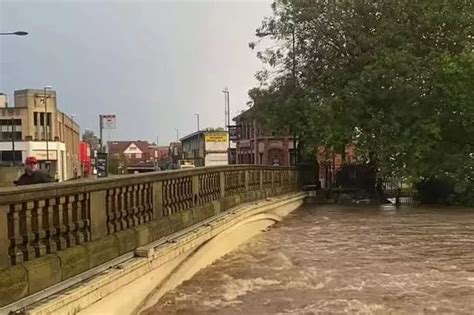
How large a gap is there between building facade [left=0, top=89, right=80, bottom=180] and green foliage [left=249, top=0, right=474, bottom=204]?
50.1 meters

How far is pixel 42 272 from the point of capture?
592cm

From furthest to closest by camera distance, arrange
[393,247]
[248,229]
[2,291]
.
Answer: [248,229] → [393,247] → [2,291]

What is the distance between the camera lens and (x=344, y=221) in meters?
23.1

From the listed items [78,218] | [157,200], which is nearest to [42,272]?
[78,218]

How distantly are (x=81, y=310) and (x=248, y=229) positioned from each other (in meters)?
11.1

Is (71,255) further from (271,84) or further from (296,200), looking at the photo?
(271,84)

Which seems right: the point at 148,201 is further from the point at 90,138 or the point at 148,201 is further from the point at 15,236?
the point at 90,138

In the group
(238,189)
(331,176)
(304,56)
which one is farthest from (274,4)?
(238,189)

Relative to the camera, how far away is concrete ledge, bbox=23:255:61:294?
571 cm

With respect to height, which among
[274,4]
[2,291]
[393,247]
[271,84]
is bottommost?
[393,247]

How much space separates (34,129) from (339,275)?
73333 mm

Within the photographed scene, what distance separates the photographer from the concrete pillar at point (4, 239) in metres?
5.44

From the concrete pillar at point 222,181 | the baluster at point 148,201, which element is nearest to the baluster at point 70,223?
the baluster at point 148,201

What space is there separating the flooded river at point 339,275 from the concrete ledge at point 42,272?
2810 millimetres
